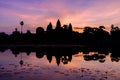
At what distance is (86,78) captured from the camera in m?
20.8

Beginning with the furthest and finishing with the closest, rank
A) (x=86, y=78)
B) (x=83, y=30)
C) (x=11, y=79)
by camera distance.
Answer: (x=83, y=30) → (x=86, y=78) → (x=11, y=79)

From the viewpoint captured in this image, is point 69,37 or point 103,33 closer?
point 69,37

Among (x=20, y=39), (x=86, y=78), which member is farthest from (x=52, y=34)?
(x=86, y=78)

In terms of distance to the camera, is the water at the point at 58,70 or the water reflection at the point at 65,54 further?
the water reflection at the point at 65,54

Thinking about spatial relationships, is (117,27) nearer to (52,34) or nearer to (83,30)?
(83,30)

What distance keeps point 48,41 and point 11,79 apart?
110 meters

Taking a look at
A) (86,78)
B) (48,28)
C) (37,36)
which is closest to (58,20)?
(48,28)

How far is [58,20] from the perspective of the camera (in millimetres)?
144500

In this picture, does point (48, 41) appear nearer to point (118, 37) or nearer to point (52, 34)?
point (52, 34)

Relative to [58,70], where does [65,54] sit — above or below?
above

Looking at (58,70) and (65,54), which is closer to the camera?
(58,70)

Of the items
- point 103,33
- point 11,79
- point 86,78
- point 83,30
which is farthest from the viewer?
point 83,30

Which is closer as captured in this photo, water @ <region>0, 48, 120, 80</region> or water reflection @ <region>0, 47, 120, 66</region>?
water @ <region>0, 48, 120, 80</region>

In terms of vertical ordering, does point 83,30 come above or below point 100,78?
above
